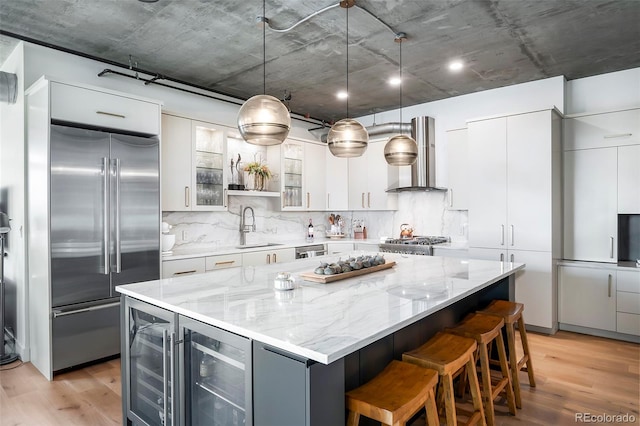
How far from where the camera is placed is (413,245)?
4953 millimetres

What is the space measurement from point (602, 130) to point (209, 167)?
4219mm

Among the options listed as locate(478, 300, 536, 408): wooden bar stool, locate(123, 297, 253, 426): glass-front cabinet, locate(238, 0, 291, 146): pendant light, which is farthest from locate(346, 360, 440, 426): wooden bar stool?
locate(238, 0, 291, 146): pendant light

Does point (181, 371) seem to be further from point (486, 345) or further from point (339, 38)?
point (339, 38)

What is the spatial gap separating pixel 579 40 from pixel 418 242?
265 centimetres

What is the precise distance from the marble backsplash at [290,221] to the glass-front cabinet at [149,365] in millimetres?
2349

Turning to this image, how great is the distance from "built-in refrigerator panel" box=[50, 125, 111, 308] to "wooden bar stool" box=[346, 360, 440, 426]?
8.61 ft

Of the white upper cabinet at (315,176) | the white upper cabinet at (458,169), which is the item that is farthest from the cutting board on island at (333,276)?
the white upper cabinet at (315,176)

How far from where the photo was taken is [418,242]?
5031 mm

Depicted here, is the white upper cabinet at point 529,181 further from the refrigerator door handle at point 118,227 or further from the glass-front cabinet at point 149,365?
the refrigerator door handle at point 118,227

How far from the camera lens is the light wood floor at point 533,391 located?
8.44ft

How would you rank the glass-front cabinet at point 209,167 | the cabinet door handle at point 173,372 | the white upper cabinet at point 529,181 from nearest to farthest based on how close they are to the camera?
the cabinet door handle at point 173,372, the white upper cabinet at point 529,181, the glass-front cabinet at point 209,167

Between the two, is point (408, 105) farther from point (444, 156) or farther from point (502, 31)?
point (502, 31)

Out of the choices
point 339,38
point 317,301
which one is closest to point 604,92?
point 339,38

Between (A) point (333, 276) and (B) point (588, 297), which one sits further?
(B) point (588, 297)
